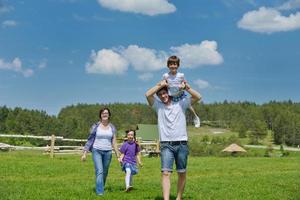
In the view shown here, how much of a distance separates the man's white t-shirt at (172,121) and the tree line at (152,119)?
290 feet

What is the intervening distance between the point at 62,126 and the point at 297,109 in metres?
73.8

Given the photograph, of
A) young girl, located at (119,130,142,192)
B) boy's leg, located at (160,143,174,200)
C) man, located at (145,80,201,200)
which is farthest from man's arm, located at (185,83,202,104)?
young girl, located at (119,130,142,192)

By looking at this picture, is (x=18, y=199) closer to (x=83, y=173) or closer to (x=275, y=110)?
(x=83, y=173)

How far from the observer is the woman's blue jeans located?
35.3ft

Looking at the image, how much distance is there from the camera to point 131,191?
11711mm

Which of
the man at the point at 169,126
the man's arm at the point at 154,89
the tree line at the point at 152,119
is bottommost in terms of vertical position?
the man at the point at 169,126

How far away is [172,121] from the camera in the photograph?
8734 mm

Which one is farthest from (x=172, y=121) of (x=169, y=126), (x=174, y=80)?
(x=174, y=80)

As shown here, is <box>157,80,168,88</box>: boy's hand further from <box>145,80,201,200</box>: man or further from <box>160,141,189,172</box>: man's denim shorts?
<box>160,141,189,172</box>: man's denim shorts

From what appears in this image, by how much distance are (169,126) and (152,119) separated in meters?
132

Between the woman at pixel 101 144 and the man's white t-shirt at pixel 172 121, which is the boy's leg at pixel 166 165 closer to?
the man's white t-shirt at pixel 172 121

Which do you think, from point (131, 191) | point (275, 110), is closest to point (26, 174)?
point (131, 191)

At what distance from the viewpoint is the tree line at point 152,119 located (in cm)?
11094

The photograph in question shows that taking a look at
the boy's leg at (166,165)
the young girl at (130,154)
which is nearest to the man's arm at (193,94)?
the boy's leg at (166,165)
